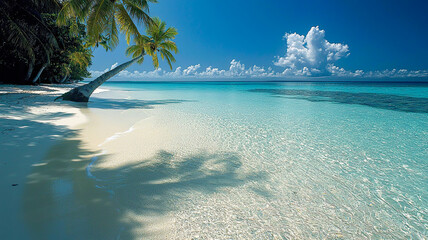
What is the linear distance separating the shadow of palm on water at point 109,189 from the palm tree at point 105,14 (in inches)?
312

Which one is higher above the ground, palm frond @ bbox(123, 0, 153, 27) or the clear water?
palm frond @ bbox(123, 0, 153, 27)

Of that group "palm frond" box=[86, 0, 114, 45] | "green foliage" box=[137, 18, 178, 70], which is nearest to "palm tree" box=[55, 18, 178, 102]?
"green foliage" box=[137, 18, 178, 70]

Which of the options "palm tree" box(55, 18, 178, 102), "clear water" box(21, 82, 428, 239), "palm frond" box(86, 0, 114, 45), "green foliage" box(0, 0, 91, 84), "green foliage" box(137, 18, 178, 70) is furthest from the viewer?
"green foliage" box(137, 18, 178, 70)

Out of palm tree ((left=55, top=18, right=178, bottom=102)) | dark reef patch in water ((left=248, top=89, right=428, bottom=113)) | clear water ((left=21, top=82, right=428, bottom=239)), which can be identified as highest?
palm tree ((left=55, top=18, right=178, bottom=102))

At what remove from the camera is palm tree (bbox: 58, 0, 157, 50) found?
366 inches

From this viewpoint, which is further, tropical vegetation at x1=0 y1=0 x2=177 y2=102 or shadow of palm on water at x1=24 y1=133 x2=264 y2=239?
tropical vegetation at x1=0 y1=0 x2=177 y2=102

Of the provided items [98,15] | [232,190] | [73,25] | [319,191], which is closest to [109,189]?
[232,190]

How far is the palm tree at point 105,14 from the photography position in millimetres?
9289

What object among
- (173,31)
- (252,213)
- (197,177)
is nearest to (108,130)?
(197,177)

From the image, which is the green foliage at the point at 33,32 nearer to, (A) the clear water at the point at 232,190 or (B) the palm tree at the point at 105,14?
(B) the palm tree at the point at 105,14

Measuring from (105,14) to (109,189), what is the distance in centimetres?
971

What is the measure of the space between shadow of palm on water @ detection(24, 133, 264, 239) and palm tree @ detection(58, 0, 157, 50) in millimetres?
7922

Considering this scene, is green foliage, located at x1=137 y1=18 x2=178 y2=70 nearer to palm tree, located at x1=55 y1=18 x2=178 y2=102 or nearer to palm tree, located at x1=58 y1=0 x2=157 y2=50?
palm tree, located at x1=55 y1=18 x2=178 y2=102

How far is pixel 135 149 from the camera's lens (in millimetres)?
4129
